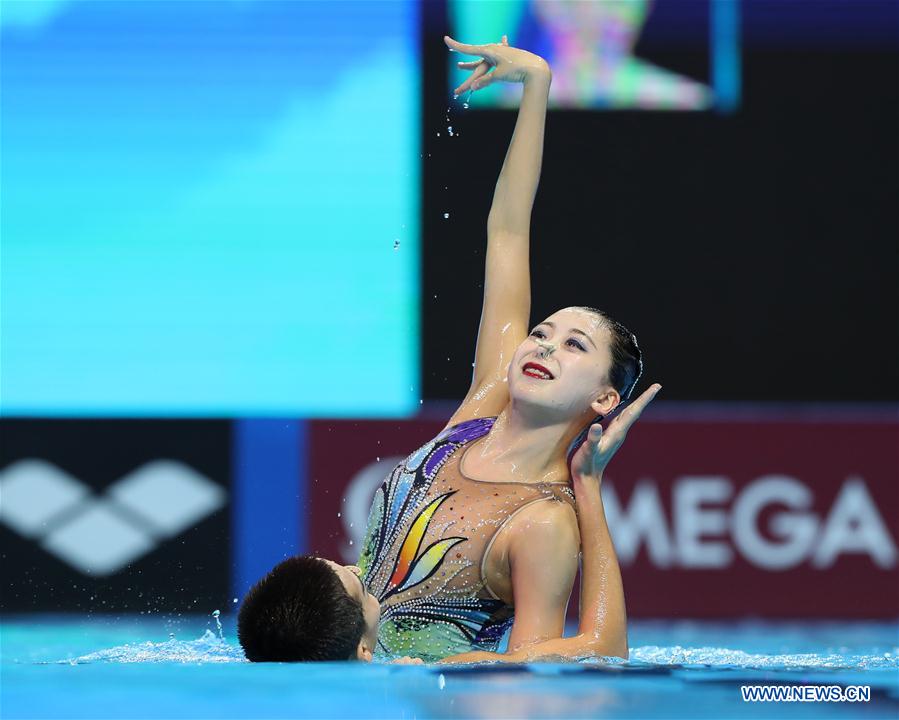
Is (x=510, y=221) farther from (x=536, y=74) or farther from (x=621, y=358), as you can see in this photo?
(x=621, y=358)

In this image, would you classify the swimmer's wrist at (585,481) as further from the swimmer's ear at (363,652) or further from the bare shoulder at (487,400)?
the swimmer's ear at (363,652)

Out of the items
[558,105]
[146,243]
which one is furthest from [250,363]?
[558,105]

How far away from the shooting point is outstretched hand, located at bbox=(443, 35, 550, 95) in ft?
→ 10.7

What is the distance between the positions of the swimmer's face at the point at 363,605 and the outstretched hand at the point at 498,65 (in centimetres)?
135

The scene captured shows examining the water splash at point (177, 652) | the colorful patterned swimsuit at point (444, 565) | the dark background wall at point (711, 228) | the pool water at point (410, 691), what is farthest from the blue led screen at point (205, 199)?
the pool water at point (410, 691)

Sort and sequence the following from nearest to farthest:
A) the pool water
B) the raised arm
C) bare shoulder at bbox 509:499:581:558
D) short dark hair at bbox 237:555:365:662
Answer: the pool water → short dark hair at bbox 237:555:365:662 → bare shoulder at bbox 509:499:581:558 → the raised arm

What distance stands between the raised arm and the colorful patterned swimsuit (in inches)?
13.4

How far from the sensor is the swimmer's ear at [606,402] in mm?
2883

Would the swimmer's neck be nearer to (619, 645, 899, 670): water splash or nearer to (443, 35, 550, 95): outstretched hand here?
(619, 645, 899, 670): water splash

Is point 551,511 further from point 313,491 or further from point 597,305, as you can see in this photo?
point 597,305

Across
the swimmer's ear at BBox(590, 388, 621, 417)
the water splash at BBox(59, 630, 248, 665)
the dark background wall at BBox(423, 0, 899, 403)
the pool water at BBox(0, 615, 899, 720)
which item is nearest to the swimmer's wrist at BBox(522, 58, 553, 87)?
the swimmer's ear at BBox(590, 388, 621, 417)

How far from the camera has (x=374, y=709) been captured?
1751mm

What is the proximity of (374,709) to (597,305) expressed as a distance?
13.9ft

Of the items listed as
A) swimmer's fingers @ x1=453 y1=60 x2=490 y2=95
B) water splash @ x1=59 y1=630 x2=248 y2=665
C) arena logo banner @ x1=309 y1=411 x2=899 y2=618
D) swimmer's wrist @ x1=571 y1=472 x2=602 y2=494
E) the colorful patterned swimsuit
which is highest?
swimmer's fingers @ x1=453 y1=60 x2=490 y2=95
